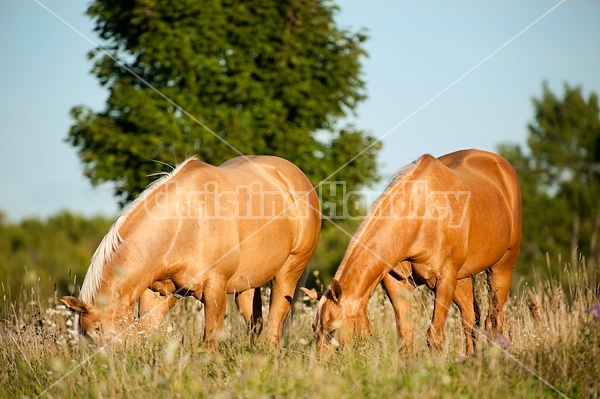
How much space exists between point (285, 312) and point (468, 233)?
2.31 metres

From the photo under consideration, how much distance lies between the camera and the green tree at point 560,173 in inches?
1523

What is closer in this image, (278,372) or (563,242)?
(278,372)

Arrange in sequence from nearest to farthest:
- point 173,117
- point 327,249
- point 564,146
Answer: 1. point 173,117
2. point 327,249
3. point 564,146

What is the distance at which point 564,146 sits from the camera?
41.8m

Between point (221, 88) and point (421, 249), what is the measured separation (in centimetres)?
949

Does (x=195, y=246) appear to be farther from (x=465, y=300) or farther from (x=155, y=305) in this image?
(x=465, y=300)

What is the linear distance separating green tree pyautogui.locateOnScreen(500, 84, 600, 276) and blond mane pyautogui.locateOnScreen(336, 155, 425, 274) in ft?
106

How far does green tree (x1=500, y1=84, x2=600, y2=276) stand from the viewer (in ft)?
127

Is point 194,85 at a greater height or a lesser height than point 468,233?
greater

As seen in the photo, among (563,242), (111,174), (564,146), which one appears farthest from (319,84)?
(564,146)

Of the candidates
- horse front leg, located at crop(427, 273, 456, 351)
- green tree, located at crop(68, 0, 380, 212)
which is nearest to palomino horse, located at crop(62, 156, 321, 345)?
horse front leg, located at crop(427, 273, 456, 351)

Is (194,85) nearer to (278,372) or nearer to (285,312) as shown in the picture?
(285,312)

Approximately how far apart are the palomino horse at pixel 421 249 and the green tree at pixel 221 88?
7.87 m

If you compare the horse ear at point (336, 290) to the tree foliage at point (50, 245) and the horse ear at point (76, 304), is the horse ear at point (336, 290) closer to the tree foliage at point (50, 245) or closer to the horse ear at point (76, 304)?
the horse ear at point (76, 304)
